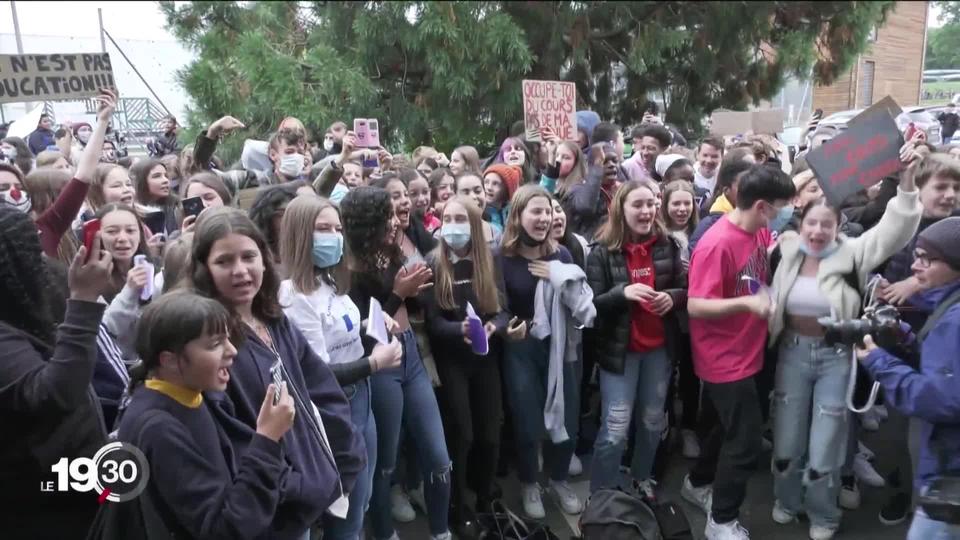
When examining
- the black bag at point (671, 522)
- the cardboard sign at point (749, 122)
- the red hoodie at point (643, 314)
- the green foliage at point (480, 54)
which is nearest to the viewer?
the green foliage at point (480, 54)

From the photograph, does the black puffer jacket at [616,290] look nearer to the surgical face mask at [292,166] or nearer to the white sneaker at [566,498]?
the white sneaker at [566,498]

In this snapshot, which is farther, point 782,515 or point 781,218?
point 782,515

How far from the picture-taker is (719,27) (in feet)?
4.57

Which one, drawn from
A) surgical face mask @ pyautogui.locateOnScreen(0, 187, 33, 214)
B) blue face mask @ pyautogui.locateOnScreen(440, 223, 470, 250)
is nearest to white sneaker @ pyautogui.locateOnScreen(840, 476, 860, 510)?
blue face mask @ pyautogui.locateOnScreen(440, 223, 470, 250)

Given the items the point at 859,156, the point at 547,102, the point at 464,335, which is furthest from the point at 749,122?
the point at 464,335

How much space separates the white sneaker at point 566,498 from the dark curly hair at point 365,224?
5.07 feet

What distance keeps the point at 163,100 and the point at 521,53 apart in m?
1.01

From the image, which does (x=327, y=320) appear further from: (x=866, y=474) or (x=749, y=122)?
(x=866, y=474)

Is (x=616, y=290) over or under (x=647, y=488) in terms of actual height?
over

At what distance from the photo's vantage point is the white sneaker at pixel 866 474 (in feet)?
12.0

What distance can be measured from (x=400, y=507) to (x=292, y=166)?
189 cm

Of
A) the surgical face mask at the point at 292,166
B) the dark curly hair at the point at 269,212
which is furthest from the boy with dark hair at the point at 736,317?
the surgical face mask at the point at 292,166

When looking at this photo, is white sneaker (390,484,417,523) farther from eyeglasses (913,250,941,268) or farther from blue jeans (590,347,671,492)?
eyeglasses (913,250,941,268)

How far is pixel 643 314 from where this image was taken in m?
3.26
